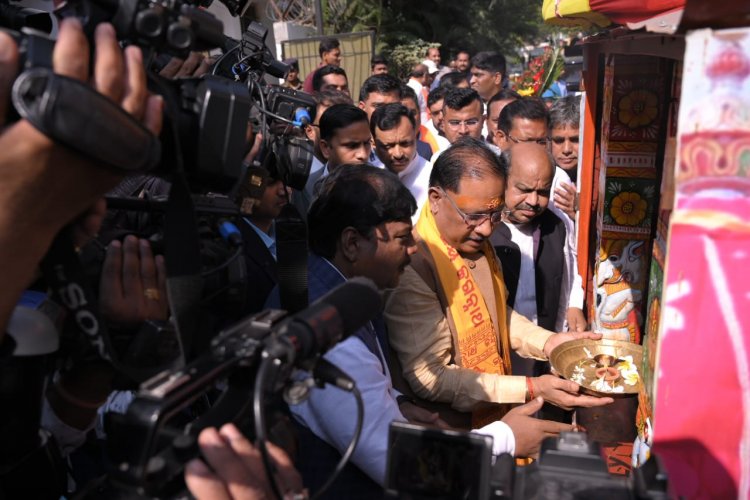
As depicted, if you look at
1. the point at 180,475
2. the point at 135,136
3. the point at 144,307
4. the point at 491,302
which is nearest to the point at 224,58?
the point at 491,302

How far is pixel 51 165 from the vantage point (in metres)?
0.81

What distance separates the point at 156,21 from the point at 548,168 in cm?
236

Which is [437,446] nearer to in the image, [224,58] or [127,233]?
[127,233]

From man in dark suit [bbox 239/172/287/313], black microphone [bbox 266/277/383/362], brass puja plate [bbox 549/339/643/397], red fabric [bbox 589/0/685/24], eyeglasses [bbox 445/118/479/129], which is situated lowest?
brass puja plate [bbox 549/339/643/397]

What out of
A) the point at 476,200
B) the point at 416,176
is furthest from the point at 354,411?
Result: the point at 416,176

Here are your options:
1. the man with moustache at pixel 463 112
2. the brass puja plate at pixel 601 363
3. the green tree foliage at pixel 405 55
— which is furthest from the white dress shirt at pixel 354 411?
the green tree foliage at pixel 405 55

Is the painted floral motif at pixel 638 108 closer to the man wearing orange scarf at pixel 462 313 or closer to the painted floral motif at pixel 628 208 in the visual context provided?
the painted floral motif at pixel 628 208

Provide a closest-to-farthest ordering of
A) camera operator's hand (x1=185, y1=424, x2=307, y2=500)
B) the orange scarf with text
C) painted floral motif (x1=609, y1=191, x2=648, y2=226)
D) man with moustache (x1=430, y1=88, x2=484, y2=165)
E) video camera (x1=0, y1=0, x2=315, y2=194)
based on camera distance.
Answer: video camera (x1=0, y1=0, x2=315, y2=194) < camera operator's hand (x1=185, y1=424, x2=307, y2=500) < the orange scarf with text < painted floral motif (x1=609, y1=191, x2=648, y2=226) < man with moustache (x1=430, y1=88, x2=484, y2=165)

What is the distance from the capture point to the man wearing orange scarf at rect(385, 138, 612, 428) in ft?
7.34

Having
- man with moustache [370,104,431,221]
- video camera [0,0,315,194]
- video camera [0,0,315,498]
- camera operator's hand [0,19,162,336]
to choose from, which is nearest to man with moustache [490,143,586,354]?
man with moustache [370,104,431,221]

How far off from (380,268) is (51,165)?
1.19 meters

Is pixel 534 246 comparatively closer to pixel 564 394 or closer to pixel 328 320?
pixel 564 394

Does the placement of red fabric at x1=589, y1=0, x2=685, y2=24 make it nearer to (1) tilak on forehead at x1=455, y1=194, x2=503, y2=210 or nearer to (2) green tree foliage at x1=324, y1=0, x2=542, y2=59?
(1) tilak on forehead at x1=455, y1=194, x2=503, y2=210

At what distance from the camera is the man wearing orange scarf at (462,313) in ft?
7.34
